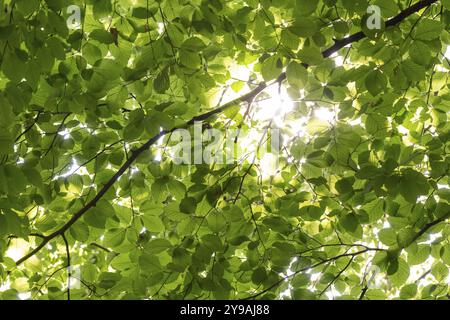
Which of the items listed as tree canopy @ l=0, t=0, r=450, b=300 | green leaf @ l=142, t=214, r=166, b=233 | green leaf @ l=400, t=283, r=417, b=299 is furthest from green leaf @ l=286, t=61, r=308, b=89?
green leaf @ l=400, t=283, r=417, b=299

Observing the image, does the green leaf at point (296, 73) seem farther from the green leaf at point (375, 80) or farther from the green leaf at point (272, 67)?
the green leaf at point (375, 80)

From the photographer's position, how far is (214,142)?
9.79 feet

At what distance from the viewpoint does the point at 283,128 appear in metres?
2.90

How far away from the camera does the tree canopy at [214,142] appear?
2.36 m

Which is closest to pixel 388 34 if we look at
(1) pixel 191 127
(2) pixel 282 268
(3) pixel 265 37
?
(3) pixel 265 37

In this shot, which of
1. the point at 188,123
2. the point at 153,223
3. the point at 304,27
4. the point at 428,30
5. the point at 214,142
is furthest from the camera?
the point at 214,142

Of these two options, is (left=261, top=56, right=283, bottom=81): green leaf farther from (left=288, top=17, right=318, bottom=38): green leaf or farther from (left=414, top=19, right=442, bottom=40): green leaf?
(left=414, top=19, right=442, bottom=40): green leaf

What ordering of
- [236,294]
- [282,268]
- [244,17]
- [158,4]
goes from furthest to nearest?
[236,294] → [282,268] → [158,4] → [244,17]

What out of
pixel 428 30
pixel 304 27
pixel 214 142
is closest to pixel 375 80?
pixel 428 30

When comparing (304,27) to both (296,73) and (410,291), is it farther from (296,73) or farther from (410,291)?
(410,291)

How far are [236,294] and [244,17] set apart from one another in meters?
1.85

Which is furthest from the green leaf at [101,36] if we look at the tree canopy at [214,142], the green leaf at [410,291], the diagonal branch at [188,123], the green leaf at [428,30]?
the green leaf at [410,291]

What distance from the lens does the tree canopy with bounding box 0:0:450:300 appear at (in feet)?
7.73
